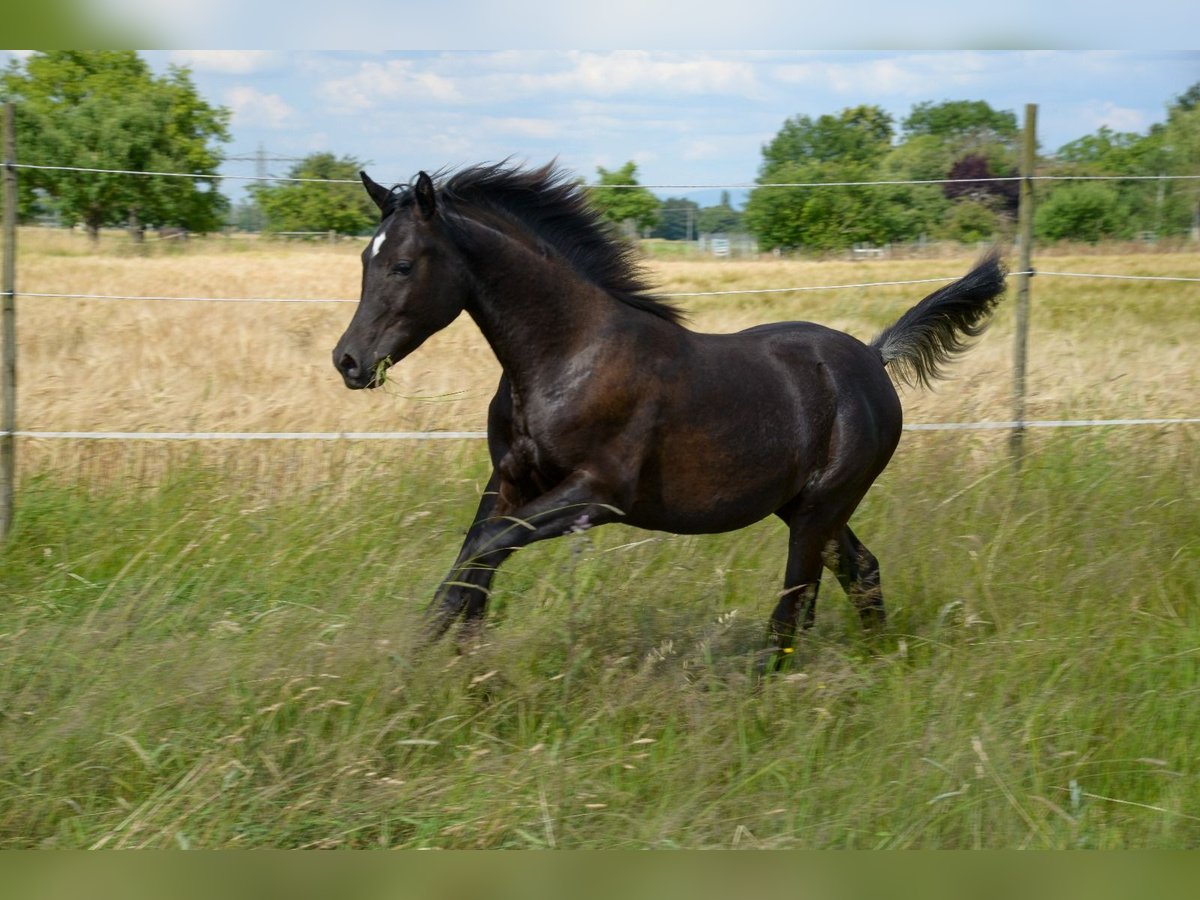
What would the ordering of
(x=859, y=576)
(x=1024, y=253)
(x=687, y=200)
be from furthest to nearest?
(x=687, y=200) < (x=1024, y=253) < (x=859, y=576)

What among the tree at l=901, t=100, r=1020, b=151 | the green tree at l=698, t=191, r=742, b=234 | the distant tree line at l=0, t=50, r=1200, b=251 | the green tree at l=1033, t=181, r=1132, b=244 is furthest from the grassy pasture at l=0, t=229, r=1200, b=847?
the tree at l=901, t=100, r=1020, b=151

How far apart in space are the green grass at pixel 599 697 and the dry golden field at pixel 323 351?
3.45ft

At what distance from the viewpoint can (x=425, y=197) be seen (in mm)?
3852

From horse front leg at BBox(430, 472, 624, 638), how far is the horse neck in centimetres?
43

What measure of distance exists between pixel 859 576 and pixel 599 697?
4.87 ft

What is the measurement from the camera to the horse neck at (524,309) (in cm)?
405

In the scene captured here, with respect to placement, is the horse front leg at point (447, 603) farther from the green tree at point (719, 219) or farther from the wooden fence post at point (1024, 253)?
the green tree at point (719, 219)

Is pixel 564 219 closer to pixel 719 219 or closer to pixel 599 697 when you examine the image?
pixel 599 697

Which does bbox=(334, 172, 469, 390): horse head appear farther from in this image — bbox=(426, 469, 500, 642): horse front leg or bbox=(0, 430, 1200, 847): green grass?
bbox=(0, 430, 1200, 847): green grass

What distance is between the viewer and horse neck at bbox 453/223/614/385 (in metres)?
4.05

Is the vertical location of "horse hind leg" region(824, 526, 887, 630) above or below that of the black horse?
below

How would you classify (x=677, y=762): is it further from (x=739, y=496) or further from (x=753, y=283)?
(x=753, y=283)

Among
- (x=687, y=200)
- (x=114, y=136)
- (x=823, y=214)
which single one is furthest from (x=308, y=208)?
(x=823, y=214)

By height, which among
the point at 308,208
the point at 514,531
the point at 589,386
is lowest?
the point at 514,531
